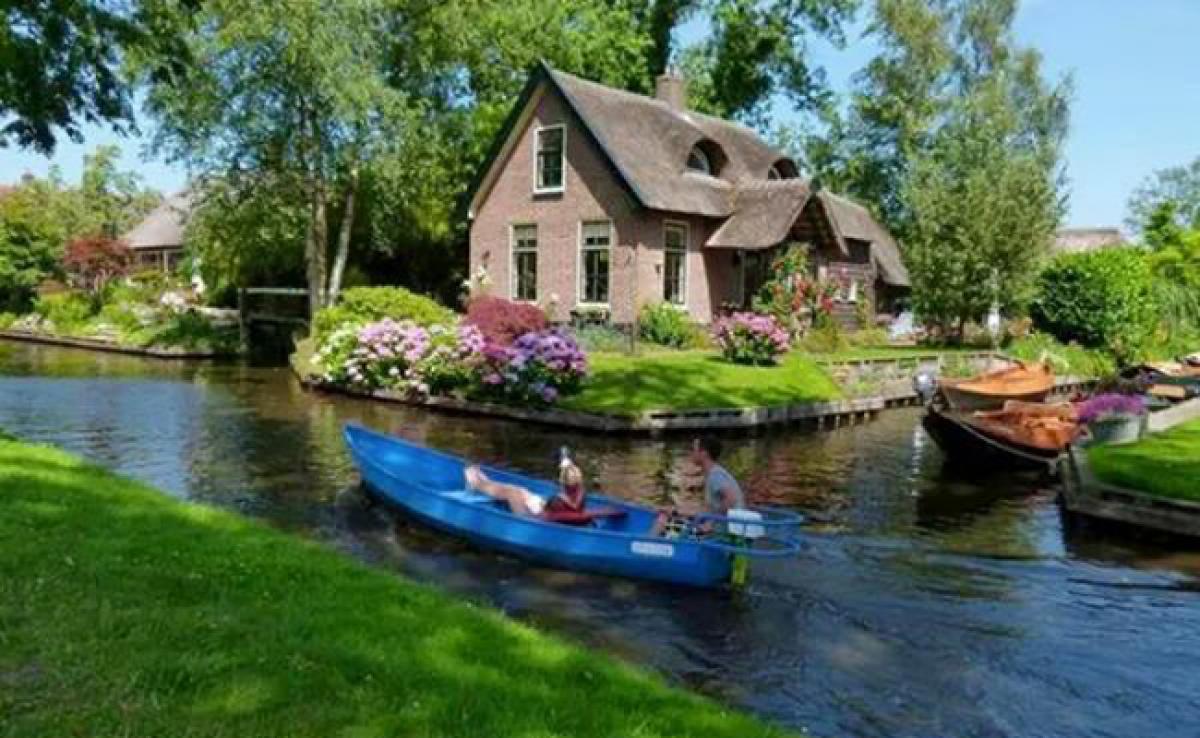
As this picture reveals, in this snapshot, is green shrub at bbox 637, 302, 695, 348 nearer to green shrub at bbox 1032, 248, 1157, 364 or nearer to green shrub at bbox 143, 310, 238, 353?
green shrub at bbox 1032, 248, 1157, 364

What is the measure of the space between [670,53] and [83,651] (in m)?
47.9

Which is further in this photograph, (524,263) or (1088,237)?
(1088,237)

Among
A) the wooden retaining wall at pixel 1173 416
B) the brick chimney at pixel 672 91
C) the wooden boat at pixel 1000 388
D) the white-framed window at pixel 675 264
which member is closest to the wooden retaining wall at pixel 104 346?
the white-framed window at pixel 675 264

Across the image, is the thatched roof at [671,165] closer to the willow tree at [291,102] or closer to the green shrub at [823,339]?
the green shrub at [823,339]

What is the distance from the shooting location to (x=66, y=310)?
46.9 meters

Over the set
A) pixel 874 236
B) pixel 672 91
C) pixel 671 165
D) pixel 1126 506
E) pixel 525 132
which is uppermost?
pixel 672 91

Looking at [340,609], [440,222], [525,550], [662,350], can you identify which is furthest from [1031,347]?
[340,609]

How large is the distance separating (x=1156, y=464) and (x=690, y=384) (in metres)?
10.9

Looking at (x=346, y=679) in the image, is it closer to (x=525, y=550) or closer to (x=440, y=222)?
(x=525, y=550)

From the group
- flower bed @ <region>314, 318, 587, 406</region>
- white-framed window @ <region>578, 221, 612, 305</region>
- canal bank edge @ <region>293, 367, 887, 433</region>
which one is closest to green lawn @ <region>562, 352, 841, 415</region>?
canal bank edge @ <region>293, 367, 887, 433</region>

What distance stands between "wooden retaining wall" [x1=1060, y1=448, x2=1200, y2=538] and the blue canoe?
445cm

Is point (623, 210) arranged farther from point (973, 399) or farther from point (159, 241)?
point (159, 241)

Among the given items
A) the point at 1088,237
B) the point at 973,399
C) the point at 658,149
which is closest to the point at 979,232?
the point at 658,149

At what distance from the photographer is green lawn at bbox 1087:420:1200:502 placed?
45.5 ft
